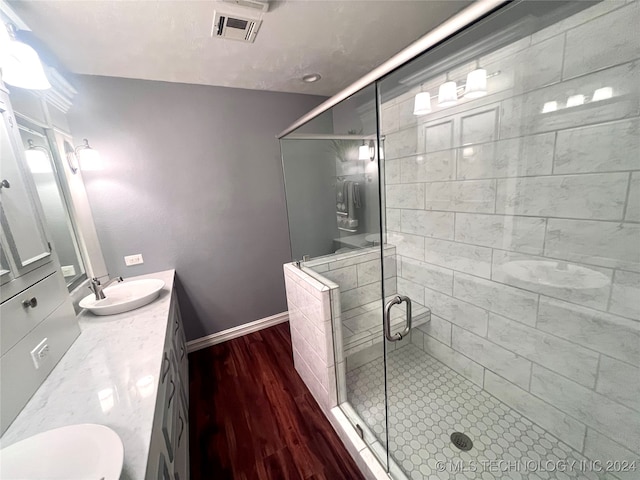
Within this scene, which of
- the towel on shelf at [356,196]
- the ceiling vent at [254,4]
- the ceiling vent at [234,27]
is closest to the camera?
the ceiling vent at [254,4]

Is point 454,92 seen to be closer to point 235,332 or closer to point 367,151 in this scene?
point 367,151

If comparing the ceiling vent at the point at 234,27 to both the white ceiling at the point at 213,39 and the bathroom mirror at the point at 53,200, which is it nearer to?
the white ceiling at the point at 213,39

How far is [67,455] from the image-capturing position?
70 centimetres

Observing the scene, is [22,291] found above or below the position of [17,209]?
below

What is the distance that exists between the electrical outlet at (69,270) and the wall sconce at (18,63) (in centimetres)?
118

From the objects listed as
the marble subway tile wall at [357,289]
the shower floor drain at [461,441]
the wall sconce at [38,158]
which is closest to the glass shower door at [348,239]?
the marble subway tile wall at [357,289]

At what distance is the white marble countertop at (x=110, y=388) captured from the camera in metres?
0.80

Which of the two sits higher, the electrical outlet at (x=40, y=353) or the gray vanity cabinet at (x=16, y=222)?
the gray vanity cabinet at (x=16, y=222)

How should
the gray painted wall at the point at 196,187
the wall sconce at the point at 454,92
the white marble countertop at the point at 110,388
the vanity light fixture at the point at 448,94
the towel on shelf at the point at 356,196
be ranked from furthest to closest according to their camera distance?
1. the towel on shelf at the point at 356,196
2. the gray painted wall at the point at 196,187
3. the vanity light fixture at the point at 448,94
4. the wall sconce at the point at 454,92
5. the white marble countertop at the point at 110,388

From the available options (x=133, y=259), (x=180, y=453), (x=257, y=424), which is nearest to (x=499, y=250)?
(x=257, y=424)

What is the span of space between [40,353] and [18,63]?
1178mm

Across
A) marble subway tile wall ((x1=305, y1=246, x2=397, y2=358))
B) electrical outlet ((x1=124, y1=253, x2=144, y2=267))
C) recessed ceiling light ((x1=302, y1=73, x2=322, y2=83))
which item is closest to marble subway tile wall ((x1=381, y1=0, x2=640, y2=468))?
marble subway tile wall ((x1=305, y1=246, x2=397, y2=358))

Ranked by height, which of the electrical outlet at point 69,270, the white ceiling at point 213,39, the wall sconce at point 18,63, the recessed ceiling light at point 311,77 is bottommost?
the electrical outlet at point 69,270

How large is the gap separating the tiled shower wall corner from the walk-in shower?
0.22 feet
